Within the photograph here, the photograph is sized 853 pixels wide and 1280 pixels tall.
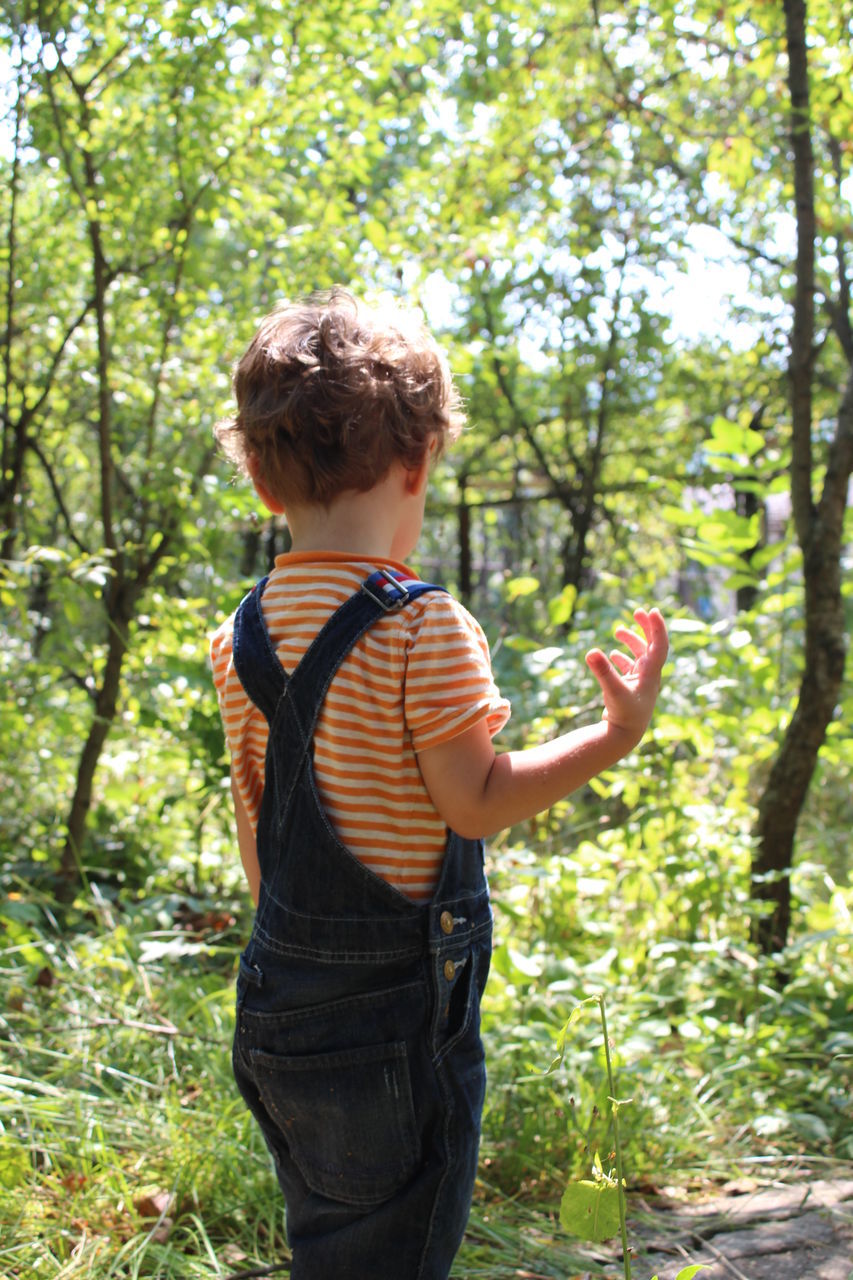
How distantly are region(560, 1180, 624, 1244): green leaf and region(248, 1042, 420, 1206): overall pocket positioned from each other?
18 cm

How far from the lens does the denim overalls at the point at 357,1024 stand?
1.20 metres

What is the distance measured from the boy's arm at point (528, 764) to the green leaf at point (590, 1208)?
391mm

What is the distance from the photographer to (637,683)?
47.6 inches

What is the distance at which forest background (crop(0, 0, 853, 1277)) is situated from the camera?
79.8 inches

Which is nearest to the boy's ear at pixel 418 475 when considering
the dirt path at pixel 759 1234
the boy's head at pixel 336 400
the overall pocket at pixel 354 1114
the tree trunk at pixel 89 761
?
the boy's head at pixel 336 400

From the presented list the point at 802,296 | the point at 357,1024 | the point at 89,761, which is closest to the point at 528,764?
the point at 357,1024

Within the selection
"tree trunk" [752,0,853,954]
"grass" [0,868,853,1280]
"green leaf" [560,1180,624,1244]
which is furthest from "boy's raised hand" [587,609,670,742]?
"tree trunk" [752,0,853,954]

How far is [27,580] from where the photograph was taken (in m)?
2.68

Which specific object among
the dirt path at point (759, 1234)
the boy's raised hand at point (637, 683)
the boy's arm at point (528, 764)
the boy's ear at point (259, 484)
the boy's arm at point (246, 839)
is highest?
the boy's ear at point (259, 484)

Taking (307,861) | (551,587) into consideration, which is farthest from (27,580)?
(551,587)

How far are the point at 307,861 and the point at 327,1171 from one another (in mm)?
362

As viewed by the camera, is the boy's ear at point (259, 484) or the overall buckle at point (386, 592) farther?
the boy's ear at point (259, 484)

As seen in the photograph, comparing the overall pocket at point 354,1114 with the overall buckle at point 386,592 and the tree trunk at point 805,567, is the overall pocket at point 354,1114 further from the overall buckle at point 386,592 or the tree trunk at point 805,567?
the tree trunk at point 805,567

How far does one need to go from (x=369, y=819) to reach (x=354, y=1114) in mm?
327
